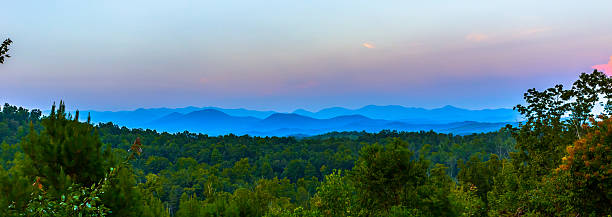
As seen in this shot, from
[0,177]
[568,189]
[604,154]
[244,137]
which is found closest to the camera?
[0,177]

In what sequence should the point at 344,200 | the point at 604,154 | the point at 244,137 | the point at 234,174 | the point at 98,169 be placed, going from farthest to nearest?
1. the point at 244,137
2. the point at 234,174
3. the point at 344,200
4. the point at 604,154
5. the point at 98,169

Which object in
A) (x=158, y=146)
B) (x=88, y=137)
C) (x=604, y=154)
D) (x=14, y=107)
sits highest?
(x=14, y=107)

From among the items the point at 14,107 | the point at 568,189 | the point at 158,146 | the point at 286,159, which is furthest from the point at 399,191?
the point at 14,107

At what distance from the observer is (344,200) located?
15375 millimetres

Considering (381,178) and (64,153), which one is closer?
(64,153)

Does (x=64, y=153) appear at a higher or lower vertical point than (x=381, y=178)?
higher

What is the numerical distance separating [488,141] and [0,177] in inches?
6766

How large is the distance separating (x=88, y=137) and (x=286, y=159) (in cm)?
13336

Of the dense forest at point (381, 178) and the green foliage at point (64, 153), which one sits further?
the green foliage at point (64, 153)

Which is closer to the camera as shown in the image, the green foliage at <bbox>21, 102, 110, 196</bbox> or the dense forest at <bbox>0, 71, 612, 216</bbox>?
the dense forest at <bbox>0, 71, 612, 216</bbox>

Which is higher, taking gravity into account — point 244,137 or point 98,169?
point 244,137

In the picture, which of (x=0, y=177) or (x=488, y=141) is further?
(x=488, y=141)

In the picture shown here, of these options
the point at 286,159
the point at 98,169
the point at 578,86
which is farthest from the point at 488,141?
the point at 98,169

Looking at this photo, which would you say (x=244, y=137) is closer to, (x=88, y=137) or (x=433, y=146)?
(x=433, y=146)
